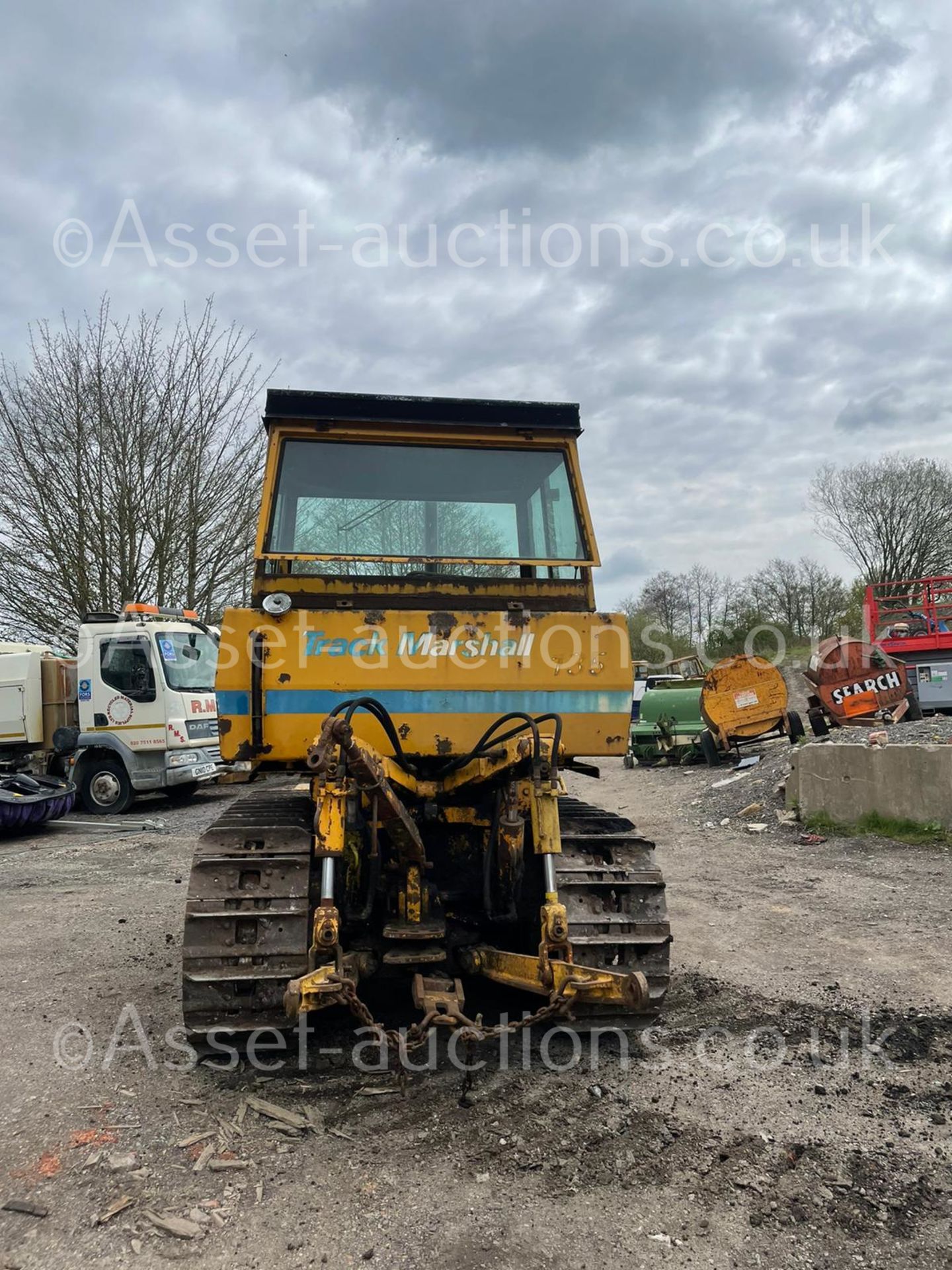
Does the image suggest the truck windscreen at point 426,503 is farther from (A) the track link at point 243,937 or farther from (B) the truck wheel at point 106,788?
(B) the truck wheel at point 106,788

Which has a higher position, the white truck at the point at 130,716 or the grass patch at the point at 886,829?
the white truck at the point at 130,716

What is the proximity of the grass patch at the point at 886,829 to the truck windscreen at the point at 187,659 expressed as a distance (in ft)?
25.5

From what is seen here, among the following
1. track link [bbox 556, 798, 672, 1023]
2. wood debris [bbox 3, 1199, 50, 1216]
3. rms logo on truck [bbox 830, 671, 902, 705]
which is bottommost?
wood debris [bbox 3, 1199, 50, 1216]

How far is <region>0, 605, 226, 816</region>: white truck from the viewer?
1180 centimetres

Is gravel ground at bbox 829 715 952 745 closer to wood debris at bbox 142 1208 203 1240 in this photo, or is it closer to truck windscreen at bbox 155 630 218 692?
truck windscreen at bbox 155 630 218 692

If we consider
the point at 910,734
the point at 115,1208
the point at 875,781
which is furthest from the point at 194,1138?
the point at 910,734

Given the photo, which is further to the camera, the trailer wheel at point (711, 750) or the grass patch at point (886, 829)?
the trailer wheel at point (711, 750)

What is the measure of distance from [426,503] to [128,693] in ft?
28.9

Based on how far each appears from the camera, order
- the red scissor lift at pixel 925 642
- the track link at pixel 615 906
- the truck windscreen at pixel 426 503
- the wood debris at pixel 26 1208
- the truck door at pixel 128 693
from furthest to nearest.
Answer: the red scissor lift at pixel 925 642 < the truck door at pixel 128 693 < the truck windscreen at pixel 426 503 < the track link at pixel 615 906 < the wood debris at pixel 26 1208

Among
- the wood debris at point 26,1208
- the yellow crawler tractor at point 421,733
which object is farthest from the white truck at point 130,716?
the wood debris at point 26,1208

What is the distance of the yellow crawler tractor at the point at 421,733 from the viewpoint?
10.5 ft

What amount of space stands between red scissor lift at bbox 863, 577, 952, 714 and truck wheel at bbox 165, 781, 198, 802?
37.5 ft

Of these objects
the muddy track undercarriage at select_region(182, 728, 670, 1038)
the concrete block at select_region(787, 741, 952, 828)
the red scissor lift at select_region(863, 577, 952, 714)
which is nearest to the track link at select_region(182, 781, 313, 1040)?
the muddy track undercarriage at select_region(182, 728, 670, 1038)

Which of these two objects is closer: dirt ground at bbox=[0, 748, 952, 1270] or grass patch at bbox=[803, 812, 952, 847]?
dirt ground at bbox=[0, 748, 952, 1270]
